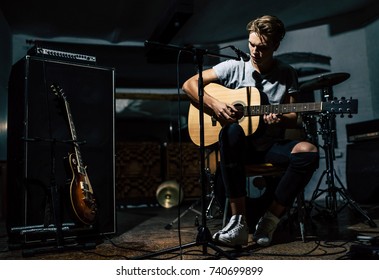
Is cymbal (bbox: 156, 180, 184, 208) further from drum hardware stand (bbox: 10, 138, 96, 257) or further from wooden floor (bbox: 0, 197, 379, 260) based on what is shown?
drum hardware stand (bbox: 10, 138, 96, 257)

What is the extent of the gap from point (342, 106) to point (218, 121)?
0.63m

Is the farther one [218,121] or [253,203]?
[253,203]

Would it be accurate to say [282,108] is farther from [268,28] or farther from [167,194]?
[167,194]

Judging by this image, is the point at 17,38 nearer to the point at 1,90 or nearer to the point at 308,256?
the point at 1,90

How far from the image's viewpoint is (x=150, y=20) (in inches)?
194

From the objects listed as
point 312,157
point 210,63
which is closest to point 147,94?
point 210,63

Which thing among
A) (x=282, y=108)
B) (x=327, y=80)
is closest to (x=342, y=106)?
(x=282, y=108)

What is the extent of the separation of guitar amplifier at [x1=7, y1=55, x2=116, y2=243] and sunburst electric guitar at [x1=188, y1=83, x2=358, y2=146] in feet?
1.83

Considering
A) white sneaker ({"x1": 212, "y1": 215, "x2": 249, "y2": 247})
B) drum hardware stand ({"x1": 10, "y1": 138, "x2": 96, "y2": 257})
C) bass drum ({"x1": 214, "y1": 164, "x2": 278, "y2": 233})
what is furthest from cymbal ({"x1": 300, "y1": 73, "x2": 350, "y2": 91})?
drum hardware stand ({"x1": 10, "y1": 138, "x2": 96, "y2": 257})

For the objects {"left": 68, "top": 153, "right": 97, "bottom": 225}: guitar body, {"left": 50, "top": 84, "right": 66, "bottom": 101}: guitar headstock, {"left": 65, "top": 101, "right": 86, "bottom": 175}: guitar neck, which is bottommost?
{"left": 68, "top": 153, "right": 97, "bottom": 225}: guitar body

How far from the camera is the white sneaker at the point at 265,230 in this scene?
5.60 ft

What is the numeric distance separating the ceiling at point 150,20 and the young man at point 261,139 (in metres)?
2.05

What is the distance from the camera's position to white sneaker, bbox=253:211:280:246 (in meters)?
1.71
